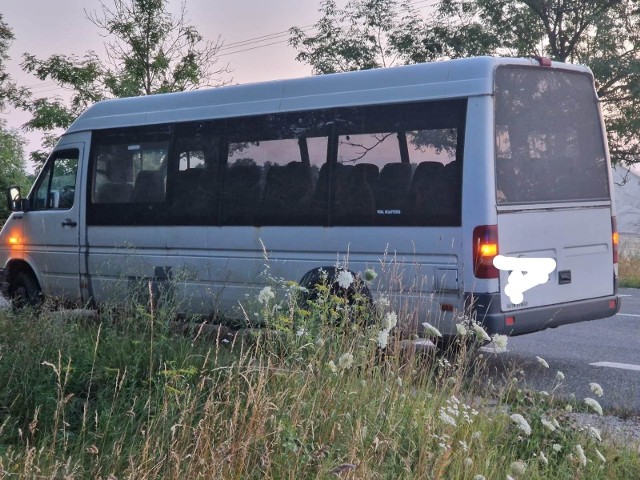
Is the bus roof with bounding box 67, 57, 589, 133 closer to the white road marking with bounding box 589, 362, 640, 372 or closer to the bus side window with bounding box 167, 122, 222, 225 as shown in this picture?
the bus side window with bounding box 167, 122, 222, 225

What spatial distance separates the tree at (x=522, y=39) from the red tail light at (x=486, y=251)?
15.4 meters

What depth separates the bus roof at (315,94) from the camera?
871 centimetres

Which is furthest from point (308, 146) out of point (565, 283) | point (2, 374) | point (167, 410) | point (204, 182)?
point (167, 410)

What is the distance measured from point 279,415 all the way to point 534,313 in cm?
447

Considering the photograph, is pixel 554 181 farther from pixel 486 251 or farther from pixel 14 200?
pixel 14 200

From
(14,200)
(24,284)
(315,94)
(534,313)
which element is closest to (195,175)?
(315,94)

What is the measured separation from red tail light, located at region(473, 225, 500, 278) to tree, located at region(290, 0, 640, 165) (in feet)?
50.5

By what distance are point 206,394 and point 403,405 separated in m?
1.02

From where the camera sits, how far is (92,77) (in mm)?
23406

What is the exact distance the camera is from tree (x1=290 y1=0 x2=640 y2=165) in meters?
23.2

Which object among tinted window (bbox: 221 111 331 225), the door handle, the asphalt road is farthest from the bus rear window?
the door handle

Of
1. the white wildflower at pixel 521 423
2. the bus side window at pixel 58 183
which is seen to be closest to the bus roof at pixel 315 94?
the bus side window at pixel 58 183

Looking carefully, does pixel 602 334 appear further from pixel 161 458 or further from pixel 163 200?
pixel 161 458

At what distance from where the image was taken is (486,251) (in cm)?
830
